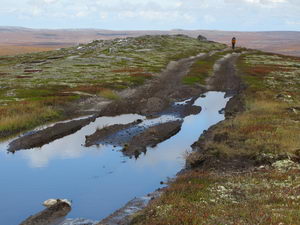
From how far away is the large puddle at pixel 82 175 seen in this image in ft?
61.1

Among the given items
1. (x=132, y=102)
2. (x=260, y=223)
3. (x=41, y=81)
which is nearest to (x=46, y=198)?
(x=260, y=223)

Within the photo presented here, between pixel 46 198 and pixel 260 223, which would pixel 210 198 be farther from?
pixel 46 198

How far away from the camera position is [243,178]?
1923cm

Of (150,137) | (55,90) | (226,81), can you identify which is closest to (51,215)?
(150,137)

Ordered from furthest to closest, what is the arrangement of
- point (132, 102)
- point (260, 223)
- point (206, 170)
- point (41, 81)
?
point (41, 81) → point (132, 102) → point (206, 170) → point (260, 223)

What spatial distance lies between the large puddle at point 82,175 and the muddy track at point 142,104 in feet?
4.00

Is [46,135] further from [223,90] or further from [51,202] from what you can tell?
[223,90]

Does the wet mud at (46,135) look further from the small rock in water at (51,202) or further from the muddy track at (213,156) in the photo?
the muddy track at (213,156)

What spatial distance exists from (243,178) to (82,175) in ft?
31.7

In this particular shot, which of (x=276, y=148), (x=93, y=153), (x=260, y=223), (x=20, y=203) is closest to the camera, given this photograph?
(x=260, y=223)

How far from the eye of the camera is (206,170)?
2230 cm

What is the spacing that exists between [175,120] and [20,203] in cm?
2118

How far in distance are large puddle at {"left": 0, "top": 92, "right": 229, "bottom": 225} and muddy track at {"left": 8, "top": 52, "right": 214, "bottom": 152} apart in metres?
1.22

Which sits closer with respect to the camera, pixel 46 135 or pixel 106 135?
pixel 46 135
